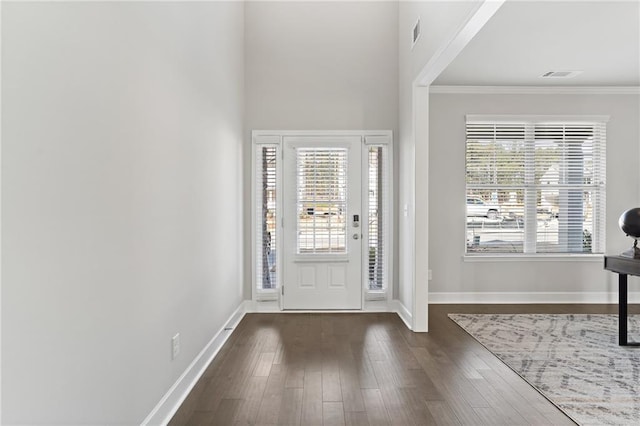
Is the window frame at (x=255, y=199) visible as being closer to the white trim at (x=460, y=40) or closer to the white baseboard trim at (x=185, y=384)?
the white baseboard trim at (x=185, y=384)

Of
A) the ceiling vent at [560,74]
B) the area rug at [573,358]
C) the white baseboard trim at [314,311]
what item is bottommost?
the area rug at [573,358]

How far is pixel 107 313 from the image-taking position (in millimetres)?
1711

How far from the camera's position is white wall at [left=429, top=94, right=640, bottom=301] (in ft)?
17.2

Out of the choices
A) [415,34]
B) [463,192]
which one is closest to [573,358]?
[463,192]

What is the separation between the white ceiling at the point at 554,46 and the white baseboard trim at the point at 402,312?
2699 millimetres

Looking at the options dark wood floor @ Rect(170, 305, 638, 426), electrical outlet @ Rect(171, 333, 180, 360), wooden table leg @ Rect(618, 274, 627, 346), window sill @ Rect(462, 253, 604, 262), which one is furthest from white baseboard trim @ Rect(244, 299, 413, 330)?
electrical outlet @ Rect(171, 333, 180, 360)

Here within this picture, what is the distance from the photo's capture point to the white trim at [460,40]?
2.36 metres

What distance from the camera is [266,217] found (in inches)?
196

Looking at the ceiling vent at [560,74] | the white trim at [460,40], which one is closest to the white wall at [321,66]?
the white trim at [460,40]

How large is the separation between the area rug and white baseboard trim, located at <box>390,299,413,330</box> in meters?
0.55

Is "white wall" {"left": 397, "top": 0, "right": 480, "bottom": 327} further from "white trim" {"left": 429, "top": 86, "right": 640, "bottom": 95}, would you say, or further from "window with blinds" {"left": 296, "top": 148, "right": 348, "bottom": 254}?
"white trim" {"left": 429, "top": 86, "right": 640, "bottom": 95}

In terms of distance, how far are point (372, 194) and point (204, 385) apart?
2.93 metres

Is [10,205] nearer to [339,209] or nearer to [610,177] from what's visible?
[339,209]

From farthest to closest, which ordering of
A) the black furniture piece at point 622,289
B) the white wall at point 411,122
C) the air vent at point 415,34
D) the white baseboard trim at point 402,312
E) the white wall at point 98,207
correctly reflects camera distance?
1. the white baseboard trim at point 402,312
2. the air vent at point 415,34
3. the black furniture piece at point 622,289
4. the white wall at point 411,122
5. the white wall at point 98,207
